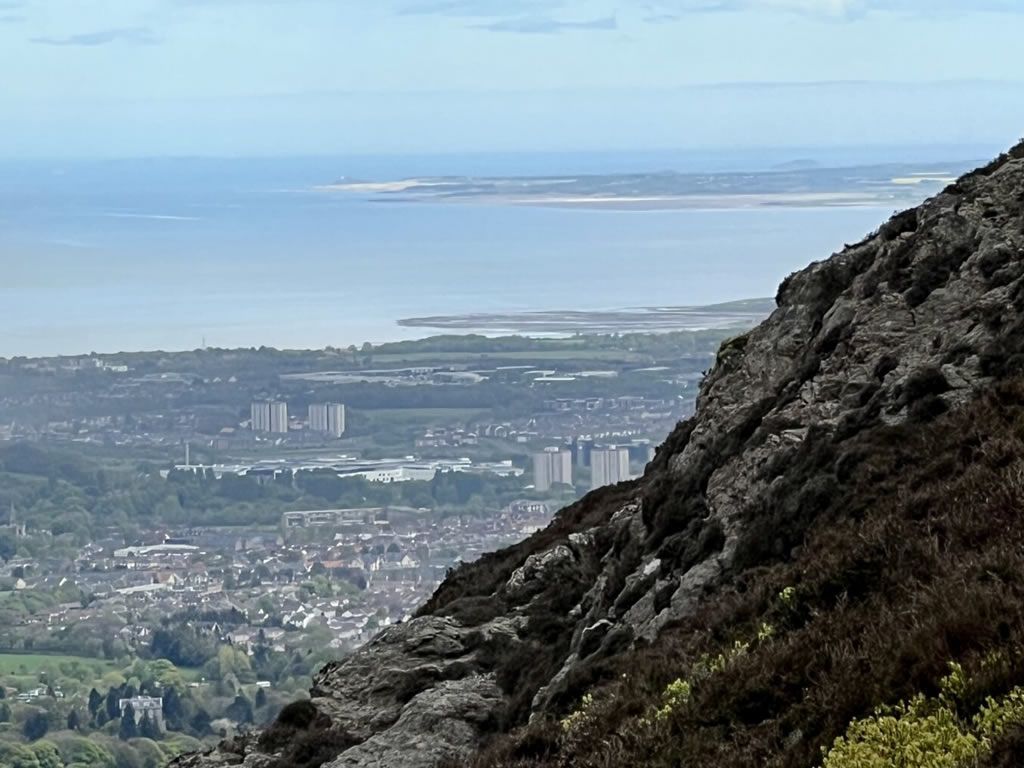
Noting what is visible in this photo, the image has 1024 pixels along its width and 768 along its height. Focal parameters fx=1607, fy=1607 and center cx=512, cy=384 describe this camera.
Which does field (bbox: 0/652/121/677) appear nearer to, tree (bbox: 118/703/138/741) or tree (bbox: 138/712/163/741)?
Result: tree (bbox: 118/703/138/741)

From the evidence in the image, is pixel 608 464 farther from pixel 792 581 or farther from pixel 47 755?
pixel 792 581

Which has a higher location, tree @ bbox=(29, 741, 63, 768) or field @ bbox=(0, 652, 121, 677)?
tree @ bbox=(29, 741, 63, 768)

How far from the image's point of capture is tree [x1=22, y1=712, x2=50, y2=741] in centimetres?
6875

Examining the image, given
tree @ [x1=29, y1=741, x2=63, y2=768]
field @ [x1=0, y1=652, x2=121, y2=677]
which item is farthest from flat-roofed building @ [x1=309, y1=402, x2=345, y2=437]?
tree @ [x1=29, y1=741, x2=63, y2=768]

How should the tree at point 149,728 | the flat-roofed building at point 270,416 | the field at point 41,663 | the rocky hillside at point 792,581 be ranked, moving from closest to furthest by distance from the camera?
the rocky hillside at point 792,581 → the tree at point 149,728 → the field at point 41,663 → the flat-roofed building at point 270,416

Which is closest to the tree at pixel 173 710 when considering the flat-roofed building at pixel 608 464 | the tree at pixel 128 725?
the tree at pixel 128 725

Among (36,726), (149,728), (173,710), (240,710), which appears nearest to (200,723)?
(240,710)

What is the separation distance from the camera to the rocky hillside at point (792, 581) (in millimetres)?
9781

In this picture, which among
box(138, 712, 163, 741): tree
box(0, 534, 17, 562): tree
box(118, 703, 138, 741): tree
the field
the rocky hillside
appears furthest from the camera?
box(0, 534, 17, 562): tree

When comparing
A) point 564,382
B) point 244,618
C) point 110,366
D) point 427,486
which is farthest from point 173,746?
point 110,366

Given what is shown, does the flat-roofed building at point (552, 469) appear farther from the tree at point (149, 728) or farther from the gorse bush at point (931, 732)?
the gorse bush at point (931, 732)

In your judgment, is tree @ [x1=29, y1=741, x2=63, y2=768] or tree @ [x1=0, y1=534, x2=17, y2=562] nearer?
tree @ [x1=29, y1=741, x2=63, y2=768]

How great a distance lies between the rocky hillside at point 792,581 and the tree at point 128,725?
4237 centimetres

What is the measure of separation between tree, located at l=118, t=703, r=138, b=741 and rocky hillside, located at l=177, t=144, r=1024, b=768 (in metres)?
42.4
